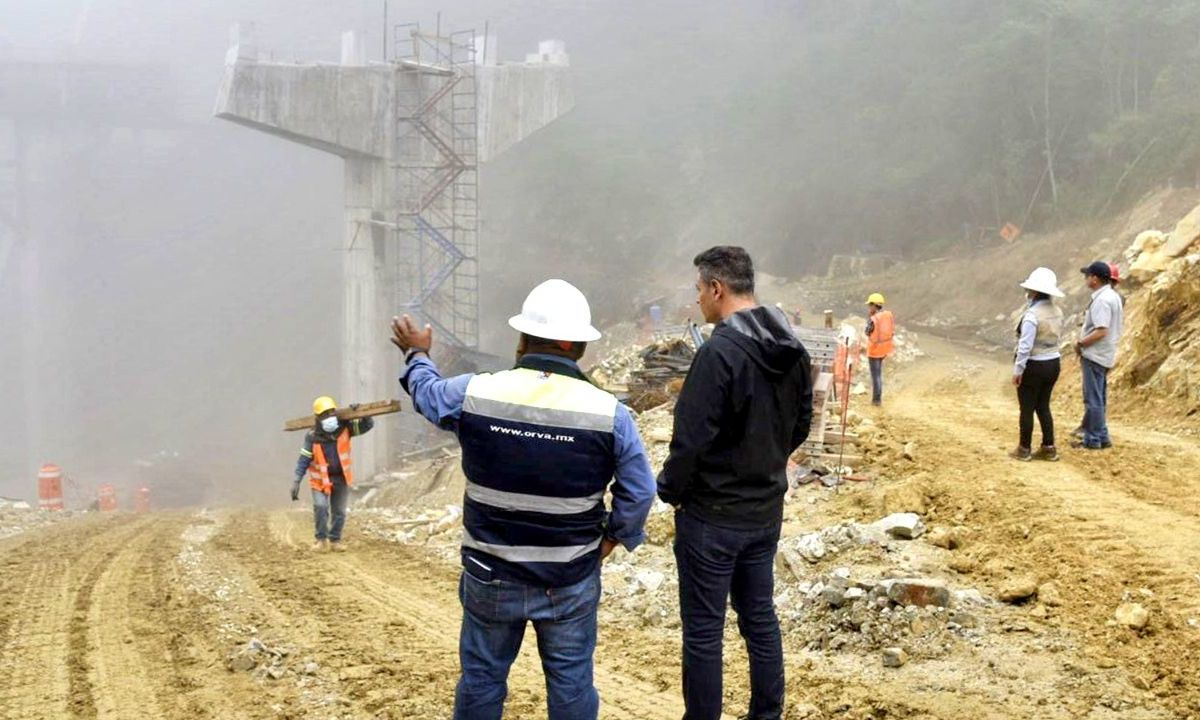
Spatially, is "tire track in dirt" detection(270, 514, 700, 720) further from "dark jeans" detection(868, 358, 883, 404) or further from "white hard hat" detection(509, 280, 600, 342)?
"dark jeans" detection(868, 358, 883, 404)

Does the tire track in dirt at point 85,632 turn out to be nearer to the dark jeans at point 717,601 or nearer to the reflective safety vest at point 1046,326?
the dark jeans at point 717,601

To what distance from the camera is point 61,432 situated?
169 feet

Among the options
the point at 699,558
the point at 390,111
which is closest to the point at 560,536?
the point at 699,558

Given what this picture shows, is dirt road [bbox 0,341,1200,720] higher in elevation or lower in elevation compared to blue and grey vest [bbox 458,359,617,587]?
lower

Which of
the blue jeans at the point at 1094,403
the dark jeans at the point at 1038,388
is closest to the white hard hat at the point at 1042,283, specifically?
the dark jeans at the point at 1038,388

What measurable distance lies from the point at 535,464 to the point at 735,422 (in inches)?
34.8

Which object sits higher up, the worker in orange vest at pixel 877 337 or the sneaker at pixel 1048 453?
the worker in orange vest at pixel 877 337

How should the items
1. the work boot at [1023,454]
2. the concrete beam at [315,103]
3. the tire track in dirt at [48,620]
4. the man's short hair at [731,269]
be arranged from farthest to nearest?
the concrete beam at [315,103]
the work boot at [1023,454]
the tire track in dirt at [48,620]
the man's short hair at [731,269]

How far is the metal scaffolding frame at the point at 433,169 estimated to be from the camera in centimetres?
2923

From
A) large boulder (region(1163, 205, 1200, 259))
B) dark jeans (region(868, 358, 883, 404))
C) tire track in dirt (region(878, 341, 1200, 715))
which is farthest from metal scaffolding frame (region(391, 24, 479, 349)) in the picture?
tire track in dirt (region(878, 341, 1200, 715))

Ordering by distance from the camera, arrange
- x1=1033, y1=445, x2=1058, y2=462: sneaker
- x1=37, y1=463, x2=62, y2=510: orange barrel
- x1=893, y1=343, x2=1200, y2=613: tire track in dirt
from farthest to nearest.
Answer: x1=37, y1=463, x2=62, y2=510: orange barrel < x1=1033, y1=445, x2=1058, y2=462: sneaker < x1=893, y1=343, x2=1200, y2=613: tire track in dirt

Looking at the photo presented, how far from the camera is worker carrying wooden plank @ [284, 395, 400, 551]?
34.6 feet

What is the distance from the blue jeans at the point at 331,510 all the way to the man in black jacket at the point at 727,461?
7.10m

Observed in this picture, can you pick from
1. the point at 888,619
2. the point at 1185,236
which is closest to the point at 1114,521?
the point at 888,619
